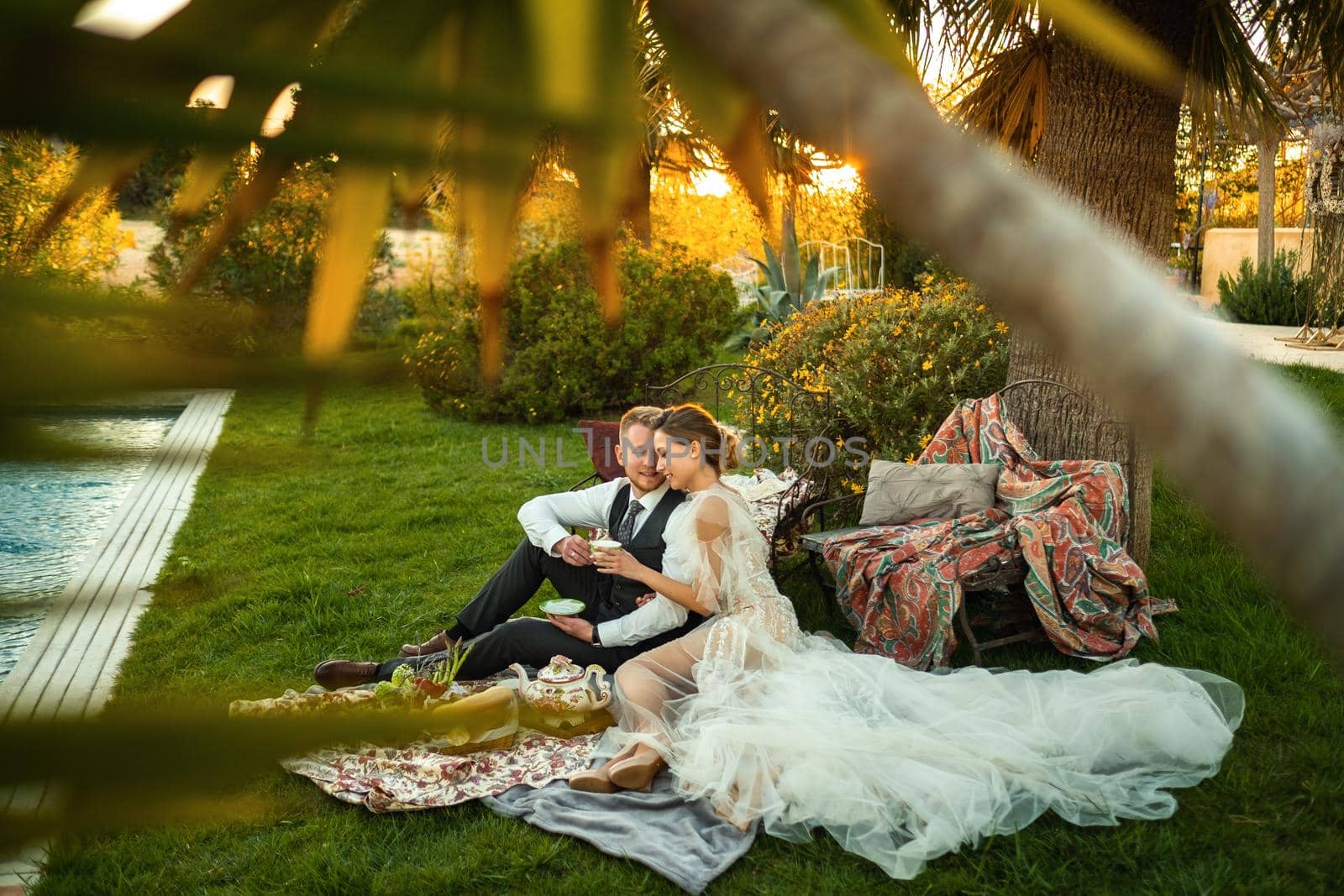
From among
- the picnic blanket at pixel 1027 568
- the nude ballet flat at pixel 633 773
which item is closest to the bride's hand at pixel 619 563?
the nude ballet flat at pixel 633 773

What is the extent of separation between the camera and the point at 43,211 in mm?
425

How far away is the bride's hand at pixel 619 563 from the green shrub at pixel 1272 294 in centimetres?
1057

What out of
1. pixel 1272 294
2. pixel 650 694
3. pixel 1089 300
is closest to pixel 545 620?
pixel 650 694

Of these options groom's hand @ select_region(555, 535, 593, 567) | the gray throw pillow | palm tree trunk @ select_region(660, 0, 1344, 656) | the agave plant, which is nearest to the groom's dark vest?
groom's hand @ select_region(555, 535, 593, 567)

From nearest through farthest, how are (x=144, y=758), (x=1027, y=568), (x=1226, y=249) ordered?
(x=144, y=758) → (x=1027, y=568) → (x=1226, y=249)

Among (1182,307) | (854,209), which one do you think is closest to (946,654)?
(1182,307)

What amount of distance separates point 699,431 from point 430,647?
4.80ft

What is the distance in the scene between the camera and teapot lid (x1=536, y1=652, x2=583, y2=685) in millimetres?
3957

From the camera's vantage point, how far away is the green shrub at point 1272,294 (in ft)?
39.9

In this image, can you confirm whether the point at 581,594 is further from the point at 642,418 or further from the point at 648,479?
the point at 642,418

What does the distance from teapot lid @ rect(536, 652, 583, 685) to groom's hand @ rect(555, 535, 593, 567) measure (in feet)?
1.49

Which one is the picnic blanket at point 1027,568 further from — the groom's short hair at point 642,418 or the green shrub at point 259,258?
the green shrub at point 259,258

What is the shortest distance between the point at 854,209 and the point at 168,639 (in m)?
10.7

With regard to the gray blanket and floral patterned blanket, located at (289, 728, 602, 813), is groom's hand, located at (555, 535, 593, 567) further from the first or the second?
the gray blanket
